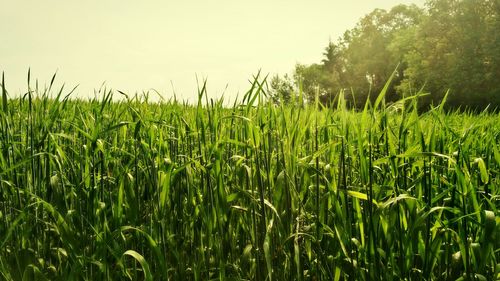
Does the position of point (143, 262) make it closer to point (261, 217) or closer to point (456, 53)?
point (261, 217)

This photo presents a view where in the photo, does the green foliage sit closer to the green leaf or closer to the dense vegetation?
the dense vegetation

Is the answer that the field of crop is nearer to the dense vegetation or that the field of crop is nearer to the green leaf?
the green leaf

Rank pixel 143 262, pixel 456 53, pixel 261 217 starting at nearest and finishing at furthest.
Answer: pixel 143 262 < pixel 261 217 < pixel 456 53

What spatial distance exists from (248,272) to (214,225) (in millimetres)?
408

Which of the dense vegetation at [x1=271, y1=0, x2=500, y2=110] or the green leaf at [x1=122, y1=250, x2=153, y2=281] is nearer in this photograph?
the green leaf at [x1=122, y1=250, x2=153, y2=281]

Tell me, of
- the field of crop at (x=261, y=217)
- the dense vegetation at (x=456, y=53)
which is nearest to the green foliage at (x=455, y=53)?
the dense vegetation at (x=456, y=53)

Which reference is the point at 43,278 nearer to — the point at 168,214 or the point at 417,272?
the point at 168,214

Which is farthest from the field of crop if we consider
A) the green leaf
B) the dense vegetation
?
the dense vegetation

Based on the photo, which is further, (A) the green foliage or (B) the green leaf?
(A) the green foliage

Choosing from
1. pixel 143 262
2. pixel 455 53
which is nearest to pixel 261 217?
pixel 143 262

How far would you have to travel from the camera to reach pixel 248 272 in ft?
7.11

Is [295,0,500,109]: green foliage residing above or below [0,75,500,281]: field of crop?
above

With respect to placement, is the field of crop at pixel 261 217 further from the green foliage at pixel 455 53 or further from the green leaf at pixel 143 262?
the green foliage at pixel 455 53

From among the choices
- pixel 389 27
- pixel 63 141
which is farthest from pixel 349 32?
pixel 63 141
